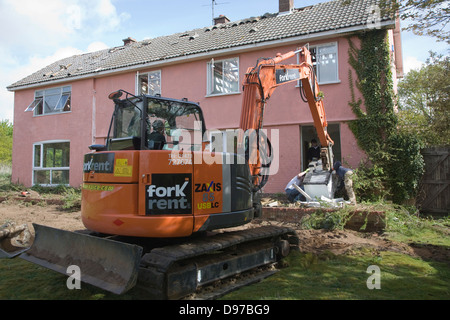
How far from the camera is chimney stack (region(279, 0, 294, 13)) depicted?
15.6 metres

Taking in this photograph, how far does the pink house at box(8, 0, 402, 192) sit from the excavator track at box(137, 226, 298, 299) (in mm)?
6945

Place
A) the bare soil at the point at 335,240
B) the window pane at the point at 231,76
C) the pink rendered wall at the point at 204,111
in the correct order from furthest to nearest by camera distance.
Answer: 1. the window pane at the point at 231,76
2. the pink rendered wall at the point at 204,111
3. the bare soil at the point at 335,240

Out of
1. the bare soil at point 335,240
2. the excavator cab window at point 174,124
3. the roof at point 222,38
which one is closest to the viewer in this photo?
the excavator cab window at point 174,124

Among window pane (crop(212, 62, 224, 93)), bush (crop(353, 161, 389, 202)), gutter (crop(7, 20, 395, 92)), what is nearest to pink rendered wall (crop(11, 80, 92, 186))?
gutter (crop(7, 20, 395, 92))

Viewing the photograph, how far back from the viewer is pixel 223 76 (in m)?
13.8

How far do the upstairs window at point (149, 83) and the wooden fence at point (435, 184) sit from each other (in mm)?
10827

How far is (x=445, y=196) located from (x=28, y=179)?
18.7 m

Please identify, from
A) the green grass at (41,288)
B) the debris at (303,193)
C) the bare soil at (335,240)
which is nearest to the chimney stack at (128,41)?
the bare soil at (335,240)

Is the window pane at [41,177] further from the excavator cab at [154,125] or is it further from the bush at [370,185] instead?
the bush at [370,185]

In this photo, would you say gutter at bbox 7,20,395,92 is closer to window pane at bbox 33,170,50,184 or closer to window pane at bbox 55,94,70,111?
window pane at bbox 55,94,70,111

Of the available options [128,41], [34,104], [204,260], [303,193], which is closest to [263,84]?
[204,260]

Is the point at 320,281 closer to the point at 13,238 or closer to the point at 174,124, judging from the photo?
the point at 174,124

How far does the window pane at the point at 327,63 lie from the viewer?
1193 cm
